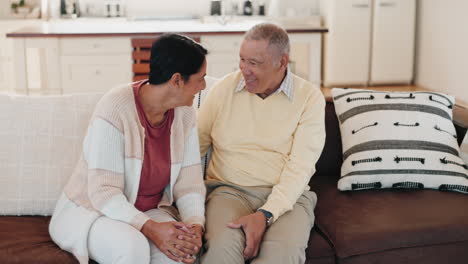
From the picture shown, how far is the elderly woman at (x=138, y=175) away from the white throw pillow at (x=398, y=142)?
2.43 ft

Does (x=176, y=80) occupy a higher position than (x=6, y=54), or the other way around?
(x=176, y=80)

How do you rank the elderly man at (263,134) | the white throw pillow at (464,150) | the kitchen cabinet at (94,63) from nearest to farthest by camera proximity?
1. the elderly man at (263,134)
2. the white throw pillow at (464,150)
3. the kitchen cabinet at (94,63)

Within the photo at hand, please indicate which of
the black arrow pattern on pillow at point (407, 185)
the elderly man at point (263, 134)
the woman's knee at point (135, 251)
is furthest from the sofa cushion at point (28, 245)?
the black arrow pattern on pillow at point (407, 185)

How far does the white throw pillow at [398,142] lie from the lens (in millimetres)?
2494

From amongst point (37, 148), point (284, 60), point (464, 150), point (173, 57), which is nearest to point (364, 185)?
point (464, 150)

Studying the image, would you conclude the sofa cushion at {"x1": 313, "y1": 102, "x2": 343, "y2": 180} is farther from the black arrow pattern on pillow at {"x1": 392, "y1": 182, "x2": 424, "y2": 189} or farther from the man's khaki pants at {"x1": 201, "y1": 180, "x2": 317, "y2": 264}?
the man's khaki pants at {"x1": 201, "y1": 180, "x2": 317, "y2": 264}

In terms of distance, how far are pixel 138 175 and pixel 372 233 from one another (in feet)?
2.64

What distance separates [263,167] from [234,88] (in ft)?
1.03

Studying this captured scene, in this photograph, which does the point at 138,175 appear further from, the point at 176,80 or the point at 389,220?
the point at 389,220

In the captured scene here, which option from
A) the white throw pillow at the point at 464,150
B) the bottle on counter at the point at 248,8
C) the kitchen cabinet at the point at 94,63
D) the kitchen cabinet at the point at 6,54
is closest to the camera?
the white throw pillow at the point at 464,150

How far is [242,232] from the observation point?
207 centimetres

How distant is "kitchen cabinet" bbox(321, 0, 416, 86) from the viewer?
6.68 meters

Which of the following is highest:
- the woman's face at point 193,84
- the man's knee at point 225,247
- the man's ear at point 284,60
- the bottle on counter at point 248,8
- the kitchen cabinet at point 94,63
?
the bottle on counter at point 248,8

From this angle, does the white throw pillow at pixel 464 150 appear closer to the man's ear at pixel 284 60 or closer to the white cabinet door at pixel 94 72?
the man's ear at pixel 284 60
